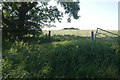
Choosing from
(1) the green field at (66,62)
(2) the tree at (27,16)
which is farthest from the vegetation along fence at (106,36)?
(2) the tree at (27,16)

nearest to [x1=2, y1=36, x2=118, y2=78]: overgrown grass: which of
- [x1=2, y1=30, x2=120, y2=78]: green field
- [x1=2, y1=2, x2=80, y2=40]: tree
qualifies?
[x1=2, y1=30, x2=120, y2=78]: green field

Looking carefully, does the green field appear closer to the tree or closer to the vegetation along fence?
the vegetation along fence

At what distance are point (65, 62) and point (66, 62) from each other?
0.04 m

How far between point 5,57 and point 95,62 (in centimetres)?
398

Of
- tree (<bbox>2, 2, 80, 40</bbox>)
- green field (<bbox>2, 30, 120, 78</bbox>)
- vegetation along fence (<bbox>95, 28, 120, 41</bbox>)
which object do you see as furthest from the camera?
tree (<bbox>2, 2, 80, 40</bbox>)

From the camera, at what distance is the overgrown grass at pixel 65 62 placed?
1098cm

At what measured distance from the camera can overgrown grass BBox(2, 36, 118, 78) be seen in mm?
10984

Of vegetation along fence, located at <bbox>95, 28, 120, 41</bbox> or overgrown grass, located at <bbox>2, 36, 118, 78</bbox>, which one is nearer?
overgrown grass, located at <bbox>2, 36, 118, 78</bbox>

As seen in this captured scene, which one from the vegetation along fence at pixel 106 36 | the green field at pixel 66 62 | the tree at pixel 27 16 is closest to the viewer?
the green field at pixel 66 62

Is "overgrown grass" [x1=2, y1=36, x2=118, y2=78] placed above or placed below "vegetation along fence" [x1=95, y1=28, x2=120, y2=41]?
below

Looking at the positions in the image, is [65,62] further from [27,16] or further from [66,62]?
[27,16]

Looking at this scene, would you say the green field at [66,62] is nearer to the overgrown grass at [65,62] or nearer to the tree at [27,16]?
the overgrown grass at [65,62]

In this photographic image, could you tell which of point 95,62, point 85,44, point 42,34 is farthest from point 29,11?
point 95,62

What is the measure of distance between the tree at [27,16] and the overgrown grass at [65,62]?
9.47m
